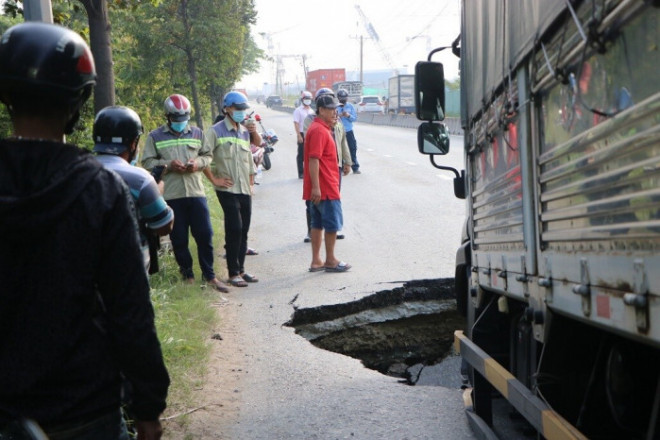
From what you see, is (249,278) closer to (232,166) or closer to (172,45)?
(232,166)

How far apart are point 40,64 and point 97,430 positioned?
0.84 meters

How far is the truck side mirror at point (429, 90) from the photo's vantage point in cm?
506

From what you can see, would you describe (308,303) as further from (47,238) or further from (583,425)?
(47,238)

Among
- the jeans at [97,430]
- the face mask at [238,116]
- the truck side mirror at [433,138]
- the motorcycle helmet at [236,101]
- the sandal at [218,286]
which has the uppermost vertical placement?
the motorcycle helmet at [236,101]

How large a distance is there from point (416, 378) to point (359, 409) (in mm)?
1984

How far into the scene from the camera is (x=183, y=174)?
7.61m

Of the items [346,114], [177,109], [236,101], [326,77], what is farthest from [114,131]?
[326,77]

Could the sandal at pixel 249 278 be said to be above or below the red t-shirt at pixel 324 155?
below

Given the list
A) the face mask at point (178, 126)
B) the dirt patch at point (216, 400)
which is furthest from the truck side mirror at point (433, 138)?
the face mask at point (178, 126)

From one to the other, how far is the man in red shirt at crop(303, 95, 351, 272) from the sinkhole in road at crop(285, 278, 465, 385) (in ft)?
4.04

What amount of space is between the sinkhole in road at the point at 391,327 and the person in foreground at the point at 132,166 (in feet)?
11.2

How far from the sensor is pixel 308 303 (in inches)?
291

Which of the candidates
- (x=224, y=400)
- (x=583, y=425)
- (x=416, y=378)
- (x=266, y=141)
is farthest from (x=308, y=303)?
(x=266, y=141)

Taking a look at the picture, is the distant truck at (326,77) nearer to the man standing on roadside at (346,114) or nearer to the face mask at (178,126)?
the man standing on roadside at (346,114)
